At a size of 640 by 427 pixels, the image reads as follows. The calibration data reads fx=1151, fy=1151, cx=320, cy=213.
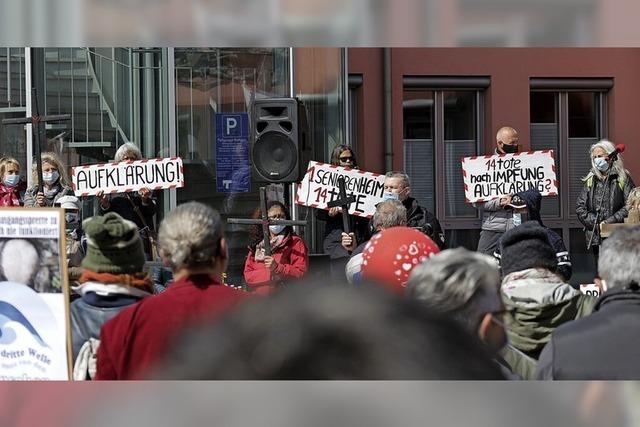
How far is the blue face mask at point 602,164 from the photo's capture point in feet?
26.3

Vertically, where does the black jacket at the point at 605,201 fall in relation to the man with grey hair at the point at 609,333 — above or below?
above

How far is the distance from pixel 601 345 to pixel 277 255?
522 cm

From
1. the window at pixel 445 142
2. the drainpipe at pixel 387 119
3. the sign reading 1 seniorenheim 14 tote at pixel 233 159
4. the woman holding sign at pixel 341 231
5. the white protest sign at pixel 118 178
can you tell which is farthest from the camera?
the window at pixel 445 142

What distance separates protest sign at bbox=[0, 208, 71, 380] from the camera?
6.79ft

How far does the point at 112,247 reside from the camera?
9.96 ft

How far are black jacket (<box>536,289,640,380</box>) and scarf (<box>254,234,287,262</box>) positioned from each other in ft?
15.2

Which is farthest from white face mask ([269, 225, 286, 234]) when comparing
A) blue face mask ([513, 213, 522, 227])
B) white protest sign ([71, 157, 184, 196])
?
blue face mask ([513, 213, 522, 227])

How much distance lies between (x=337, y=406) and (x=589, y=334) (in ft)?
4.75

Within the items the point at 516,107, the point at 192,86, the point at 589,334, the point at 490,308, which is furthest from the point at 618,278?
the point at 516,107

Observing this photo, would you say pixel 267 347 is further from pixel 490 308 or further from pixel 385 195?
pixel 385 195

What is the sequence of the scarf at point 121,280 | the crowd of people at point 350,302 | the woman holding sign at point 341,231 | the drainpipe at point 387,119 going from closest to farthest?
the crowd of people at point 350,302, the scarf at point 121,280, the woman holding sign at point 341,231, the drainpipe at point 387,119

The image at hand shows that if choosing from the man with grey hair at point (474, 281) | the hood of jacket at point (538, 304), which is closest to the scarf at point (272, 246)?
the hood of jacket at point (538, 304)

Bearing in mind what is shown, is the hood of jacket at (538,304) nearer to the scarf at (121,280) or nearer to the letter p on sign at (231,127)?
the scarf at (121,280)

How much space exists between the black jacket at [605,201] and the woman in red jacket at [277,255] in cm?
215
